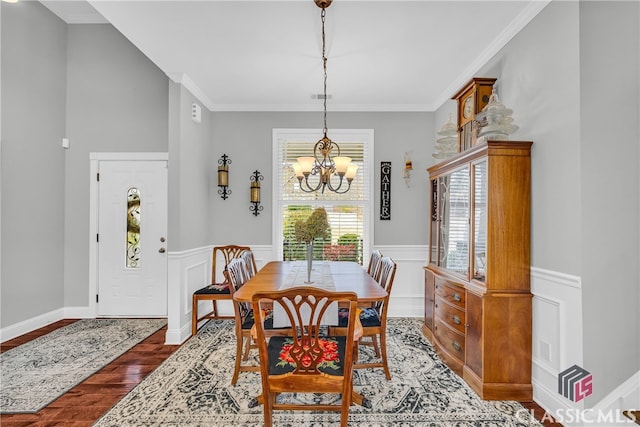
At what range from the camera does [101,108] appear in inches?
158

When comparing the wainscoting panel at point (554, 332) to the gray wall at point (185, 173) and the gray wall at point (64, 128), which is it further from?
the gray wall at point (64, 128)

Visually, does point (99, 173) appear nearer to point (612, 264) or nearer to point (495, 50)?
point (495, 50)

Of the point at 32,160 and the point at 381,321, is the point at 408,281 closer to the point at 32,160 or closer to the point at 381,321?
the point at 381,321

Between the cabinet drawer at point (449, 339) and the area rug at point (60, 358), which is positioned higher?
the cabinet drawer at point (449, 339)

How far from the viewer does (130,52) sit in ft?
13.2

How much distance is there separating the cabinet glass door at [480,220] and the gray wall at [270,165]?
181cm

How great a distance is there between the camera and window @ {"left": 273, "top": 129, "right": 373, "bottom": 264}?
14.1 ft

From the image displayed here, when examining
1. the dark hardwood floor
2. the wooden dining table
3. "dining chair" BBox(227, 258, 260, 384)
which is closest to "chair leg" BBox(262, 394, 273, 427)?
the wooden dining table

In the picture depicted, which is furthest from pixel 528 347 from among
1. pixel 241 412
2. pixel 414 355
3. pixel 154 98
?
pixel 154 98

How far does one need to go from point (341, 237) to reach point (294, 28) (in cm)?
257

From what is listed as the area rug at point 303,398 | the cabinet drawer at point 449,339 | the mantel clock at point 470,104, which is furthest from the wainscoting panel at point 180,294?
the mantel clock at point 470,104

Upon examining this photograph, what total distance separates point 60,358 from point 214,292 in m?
1.40

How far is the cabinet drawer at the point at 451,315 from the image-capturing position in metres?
2.57

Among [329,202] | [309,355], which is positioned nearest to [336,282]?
[309,355]
